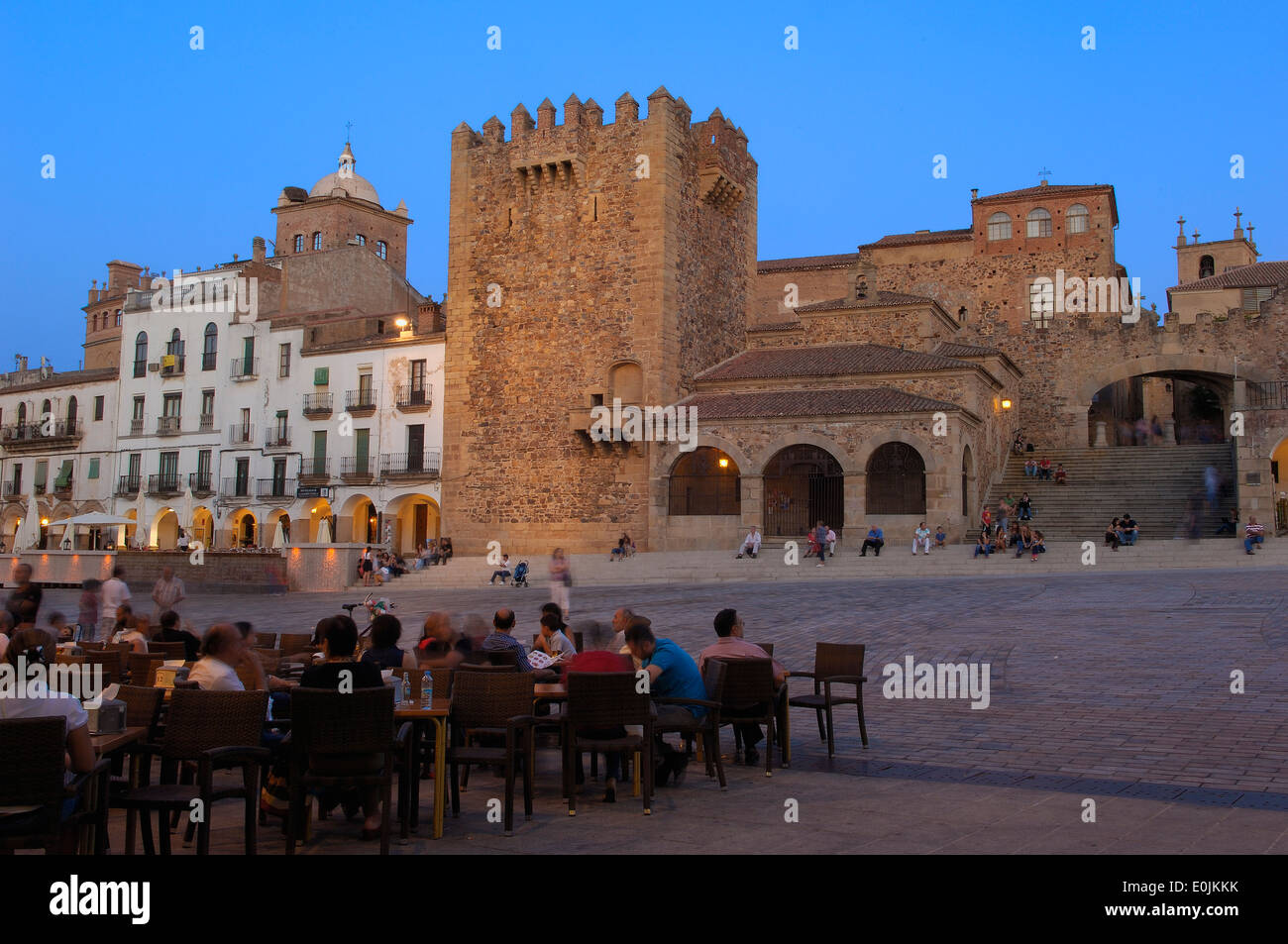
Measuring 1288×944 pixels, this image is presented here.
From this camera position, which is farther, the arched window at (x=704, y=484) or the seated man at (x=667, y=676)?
the arched window at (x=704, y=484)

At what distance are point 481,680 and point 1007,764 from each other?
3.67m

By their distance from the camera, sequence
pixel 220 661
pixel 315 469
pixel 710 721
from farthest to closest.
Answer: pixel 315 469
pixel 710 721
pixel 220 661

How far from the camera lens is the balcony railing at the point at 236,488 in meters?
39.4

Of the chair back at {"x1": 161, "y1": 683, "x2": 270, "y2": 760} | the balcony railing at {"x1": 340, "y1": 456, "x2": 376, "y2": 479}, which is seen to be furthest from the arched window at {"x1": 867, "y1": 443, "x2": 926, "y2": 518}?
the chair back at {"x1": 161, "y1": 683, "x2": 270, "y2": 760}

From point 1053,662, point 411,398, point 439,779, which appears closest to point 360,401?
point 411,398

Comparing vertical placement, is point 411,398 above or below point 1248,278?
below

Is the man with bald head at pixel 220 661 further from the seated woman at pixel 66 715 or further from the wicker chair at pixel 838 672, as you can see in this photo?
the wicker chair at pixel 838 672

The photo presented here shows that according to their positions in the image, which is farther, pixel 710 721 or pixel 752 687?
pixel 752 687

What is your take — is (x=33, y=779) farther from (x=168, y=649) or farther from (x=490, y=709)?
(x=168, y=649)

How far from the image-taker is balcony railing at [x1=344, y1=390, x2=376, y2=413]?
37.2 m

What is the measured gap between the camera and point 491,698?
6430 millimetres

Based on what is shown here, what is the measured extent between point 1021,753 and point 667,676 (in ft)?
8.75

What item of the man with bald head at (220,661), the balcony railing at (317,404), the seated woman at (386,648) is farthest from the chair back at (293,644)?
the balcony railing at (317,404)

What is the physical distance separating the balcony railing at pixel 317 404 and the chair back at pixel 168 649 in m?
29.9
